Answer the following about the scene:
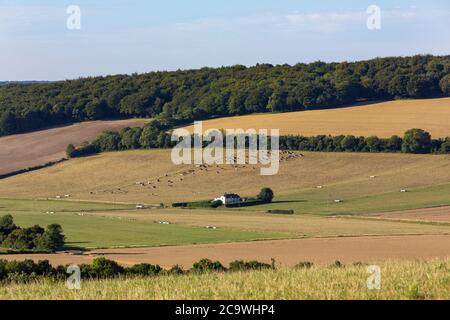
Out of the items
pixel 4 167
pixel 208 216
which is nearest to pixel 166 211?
pixel 208 216

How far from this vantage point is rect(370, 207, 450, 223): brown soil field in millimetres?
56656

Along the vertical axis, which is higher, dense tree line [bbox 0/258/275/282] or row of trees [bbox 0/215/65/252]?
dense tree line [bbox 0/258/275/282]

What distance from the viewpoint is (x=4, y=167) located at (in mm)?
95375

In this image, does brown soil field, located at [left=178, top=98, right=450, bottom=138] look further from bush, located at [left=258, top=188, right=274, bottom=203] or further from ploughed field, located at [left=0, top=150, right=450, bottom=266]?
bush, located at [left=258, top=188, right=274, bottom=203]

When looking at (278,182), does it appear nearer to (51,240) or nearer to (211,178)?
(211,178)

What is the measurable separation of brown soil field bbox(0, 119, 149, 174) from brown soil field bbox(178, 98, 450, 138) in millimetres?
12003

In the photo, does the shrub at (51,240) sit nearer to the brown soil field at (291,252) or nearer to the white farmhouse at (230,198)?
the brown soil field at (291,252)

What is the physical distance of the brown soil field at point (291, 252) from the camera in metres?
34.2

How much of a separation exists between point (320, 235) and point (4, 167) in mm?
54786

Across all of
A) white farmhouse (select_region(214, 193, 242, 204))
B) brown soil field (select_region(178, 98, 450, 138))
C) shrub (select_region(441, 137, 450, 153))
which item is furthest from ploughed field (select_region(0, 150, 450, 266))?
brown soil field (select_region(178, 98, 450, 138))

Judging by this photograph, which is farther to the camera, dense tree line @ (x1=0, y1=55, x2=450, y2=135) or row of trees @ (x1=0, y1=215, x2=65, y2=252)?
dense tree line @ (x1=0, y1=55, x2=450, y2=135)

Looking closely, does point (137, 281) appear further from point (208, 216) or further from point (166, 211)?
point (166, 211)

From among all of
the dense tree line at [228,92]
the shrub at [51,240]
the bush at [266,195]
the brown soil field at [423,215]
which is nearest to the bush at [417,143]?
the bush at [266,195]

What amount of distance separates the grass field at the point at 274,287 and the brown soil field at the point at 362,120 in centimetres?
7067
